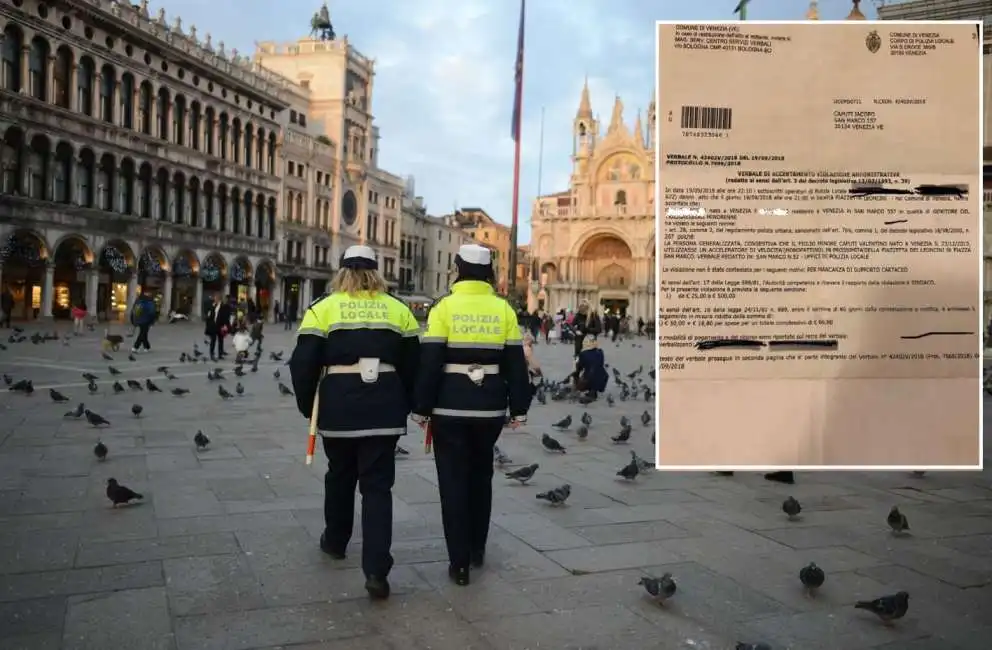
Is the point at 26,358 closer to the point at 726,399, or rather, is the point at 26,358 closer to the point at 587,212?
the point at 726,399

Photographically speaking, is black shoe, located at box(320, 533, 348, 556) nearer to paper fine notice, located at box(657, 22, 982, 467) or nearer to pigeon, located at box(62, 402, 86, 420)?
paper fine notice, located at box(657, 22, 982, 467)

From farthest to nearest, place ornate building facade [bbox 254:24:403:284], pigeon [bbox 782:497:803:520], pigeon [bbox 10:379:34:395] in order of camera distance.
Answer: ornate building facade [bbox 254:24:403:284]
pigeon [bbox 10:379:34:395]
pigeon [bbox 782:497:803:520]

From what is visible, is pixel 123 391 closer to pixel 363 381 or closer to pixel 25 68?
pixel 363 381

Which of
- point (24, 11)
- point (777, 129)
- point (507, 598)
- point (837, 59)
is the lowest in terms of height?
point (507, 598)

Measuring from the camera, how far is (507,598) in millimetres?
4117

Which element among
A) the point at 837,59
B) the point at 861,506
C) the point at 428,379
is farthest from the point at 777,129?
the point at 861,506

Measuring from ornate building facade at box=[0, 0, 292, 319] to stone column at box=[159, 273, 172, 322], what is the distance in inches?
3.3

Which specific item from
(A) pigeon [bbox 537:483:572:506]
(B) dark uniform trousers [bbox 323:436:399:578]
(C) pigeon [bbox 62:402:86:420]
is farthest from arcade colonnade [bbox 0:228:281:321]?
(B) dark uniform trousers [bbox 323:436:399:578]

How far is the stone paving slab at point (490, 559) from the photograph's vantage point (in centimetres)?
369

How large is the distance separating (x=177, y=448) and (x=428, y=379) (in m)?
4.77

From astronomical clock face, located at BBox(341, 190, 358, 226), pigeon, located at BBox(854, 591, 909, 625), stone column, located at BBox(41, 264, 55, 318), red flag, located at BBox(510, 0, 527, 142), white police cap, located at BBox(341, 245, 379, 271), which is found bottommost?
pigeon, located at BBox(854, 591, 909, 625)

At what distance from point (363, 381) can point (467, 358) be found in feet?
1.70

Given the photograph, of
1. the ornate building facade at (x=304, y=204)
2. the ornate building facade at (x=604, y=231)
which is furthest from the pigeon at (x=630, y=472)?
the ornate building facade at (x=604, y=231)

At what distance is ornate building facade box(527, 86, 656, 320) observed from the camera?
72.8m
